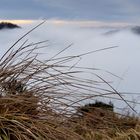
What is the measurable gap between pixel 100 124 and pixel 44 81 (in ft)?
2.19

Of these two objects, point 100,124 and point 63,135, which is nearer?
point 63,135

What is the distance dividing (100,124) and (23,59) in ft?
2.64

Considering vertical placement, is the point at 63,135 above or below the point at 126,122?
below

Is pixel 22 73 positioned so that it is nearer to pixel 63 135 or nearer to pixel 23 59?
pixel 23 59

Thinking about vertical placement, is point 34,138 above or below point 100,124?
below

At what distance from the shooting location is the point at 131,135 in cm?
540

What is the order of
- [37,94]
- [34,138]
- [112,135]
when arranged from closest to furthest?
[34,138] → [37,94] → [112,135]

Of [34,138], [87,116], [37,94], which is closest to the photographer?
[34,138]

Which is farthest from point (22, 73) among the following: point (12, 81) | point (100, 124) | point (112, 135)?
point (112, 135)

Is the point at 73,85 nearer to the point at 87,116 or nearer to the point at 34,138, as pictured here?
the point at 87,116

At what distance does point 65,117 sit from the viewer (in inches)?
175

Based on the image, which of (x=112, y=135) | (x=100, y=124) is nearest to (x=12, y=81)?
(x=100, y=124)

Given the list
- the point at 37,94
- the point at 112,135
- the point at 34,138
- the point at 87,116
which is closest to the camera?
the point at 34,138

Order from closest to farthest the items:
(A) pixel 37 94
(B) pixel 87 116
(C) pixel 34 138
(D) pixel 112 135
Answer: (C) pixel 34 138 < (A) pixel 37 94 < (B) pixel 87 116 < (D) pixel 112 135
